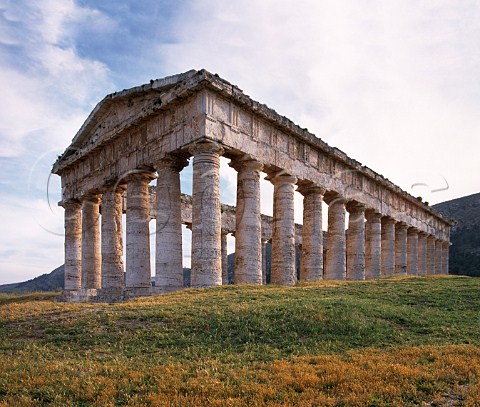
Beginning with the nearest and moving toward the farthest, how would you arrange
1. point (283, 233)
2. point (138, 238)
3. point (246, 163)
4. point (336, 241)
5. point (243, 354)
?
point (243, 354) → point (246, 163) → point (138, 238) → point (283, 233) → point (336, 241)

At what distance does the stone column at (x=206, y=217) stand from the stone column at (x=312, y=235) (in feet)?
26.2

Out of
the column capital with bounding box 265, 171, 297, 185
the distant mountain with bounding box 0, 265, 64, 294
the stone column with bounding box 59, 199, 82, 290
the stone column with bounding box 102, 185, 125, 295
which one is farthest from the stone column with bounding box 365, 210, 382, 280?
the distant mountain with bounding box 0, 265, 64, 294

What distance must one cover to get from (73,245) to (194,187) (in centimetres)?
1313

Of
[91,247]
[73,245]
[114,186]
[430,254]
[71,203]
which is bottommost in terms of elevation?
[430,254]

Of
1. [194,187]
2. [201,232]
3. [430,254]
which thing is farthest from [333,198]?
[430,254]

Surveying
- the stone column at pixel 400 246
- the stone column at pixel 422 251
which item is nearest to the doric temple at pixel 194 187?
the stone column at pixel 400 246

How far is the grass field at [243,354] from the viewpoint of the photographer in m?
5.94

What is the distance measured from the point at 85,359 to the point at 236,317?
12.6 feet

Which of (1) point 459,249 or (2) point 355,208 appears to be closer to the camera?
(2) point 355,208

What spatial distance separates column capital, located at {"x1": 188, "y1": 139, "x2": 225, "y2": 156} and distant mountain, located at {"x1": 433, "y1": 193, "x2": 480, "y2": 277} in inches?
1946

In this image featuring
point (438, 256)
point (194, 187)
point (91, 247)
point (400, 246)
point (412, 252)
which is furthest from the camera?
point (438, 256)

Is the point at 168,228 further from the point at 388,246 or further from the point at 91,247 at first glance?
the point at 388,246

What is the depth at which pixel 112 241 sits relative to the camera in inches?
967

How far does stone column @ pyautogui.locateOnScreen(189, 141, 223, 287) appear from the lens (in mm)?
18016
